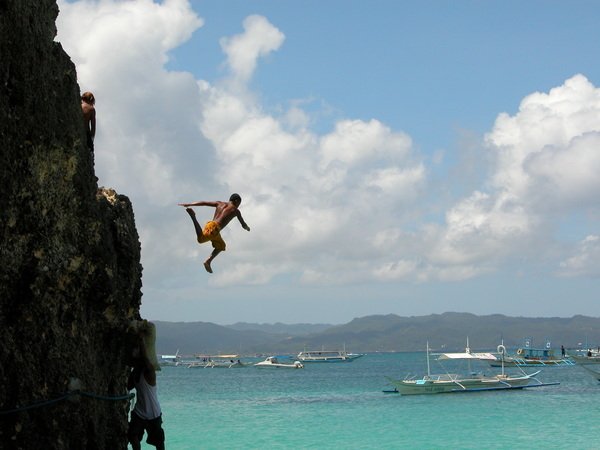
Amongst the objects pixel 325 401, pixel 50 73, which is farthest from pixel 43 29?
pixel 325 401

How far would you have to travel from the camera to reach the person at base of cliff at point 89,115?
9283mm

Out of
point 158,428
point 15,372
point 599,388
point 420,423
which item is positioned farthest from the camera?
point 599,388

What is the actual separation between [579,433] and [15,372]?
36.0m

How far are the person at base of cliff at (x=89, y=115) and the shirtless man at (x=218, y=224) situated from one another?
3.47 metres

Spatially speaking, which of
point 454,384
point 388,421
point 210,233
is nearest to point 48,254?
point 210,233

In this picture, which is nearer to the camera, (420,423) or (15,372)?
(15,372)

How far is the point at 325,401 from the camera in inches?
2361

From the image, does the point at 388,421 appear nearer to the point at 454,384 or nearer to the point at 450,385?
the point at 450,385

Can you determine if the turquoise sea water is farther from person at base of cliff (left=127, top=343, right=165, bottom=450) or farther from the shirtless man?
person at base of cliff (left=127, top=343, right=165, bottom=450)

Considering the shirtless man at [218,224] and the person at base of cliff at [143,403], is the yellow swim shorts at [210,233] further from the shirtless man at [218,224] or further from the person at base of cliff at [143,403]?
the person at base of cliff at [143,403]

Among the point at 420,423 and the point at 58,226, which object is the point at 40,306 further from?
the point at 420,423

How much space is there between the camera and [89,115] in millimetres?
9422

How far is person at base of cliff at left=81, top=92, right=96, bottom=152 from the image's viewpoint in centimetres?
928

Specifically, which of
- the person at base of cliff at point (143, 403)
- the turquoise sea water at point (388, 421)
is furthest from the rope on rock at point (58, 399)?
the turquoise sea water at point (388, 421)
